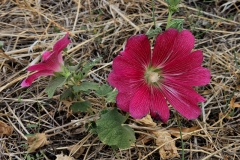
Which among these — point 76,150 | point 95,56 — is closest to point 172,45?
point 76,150

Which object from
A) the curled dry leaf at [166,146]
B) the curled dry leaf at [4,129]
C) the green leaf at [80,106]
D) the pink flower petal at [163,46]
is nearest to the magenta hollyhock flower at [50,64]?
the green leaf at [80,106]

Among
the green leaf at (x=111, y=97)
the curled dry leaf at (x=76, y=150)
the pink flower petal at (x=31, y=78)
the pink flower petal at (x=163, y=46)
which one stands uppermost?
the pink flower petal at (x=163, y=46)

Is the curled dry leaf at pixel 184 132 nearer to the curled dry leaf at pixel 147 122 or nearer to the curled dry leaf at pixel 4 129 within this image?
the curled dry leaf at pixel 147 122

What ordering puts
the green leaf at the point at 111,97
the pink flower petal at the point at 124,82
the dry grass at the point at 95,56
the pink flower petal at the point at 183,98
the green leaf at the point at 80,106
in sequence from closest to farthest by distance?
the pink flower petal at the point at 124,82 < the pink flower petal at the point at 183,98 < the green leaf at the point at 111,97 < the green leaf at the point at 80,106 < the dry grass at the point at 95,56

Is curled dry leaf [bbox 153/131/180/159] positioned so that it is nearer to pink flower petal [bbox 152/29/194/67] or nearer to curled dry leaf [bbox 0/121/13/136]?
pink flower petal [bbox 152/29/194/67]

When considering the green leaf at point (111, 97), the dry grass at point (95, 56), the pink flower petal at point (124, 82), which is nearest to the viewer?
the pink flower petal at point (124, 82)

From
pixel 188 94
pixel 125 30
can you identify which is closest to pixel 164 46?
pixel 188 94
